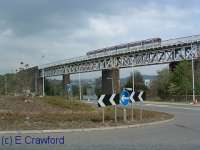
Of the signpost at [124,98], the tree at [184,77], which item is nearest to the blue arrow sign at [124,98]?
the signpost at [124,98]

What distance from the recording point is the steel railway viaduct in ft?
305

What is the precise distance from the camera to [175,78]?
84375 mm

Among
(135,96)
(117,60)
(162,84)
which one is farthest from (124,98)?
(117,60)

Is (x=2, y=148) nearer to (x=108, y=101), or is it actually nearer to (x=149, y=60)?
(x=108, y=101)

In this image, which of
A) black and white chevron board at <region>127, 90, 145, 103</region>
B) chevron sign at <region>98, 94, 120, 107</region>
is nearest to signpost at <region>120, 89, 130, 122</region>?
chevron sign at <region>98, 94, 120, 107</region>

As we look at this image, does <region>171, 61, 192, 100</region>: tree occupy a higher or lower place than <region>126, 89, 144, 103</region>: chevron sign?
higher

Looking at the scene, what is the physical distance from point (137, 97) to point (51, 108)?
21.8 feet

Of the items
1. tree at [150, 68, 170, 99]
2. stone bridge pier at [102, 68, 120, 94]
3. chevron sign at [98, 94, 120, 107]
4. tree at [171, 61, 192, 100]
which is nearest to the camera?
chevron sign at [98, 94, 120, 107]

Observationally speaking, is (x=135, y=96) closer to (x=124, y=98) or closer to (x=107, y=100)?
(x=124, y=98)

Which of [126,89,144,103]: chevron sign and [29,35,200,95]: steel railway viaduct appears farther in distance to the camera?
[29,35,200,95]: steel railway viaduct

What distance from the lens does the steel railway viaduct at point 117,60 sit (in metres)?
93.1

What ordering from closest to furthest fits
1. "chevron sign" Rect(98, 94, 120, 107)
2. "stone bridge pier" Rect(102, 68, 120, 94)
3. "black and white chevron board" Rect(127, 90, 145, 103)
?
"chevron sign" Rect(98, 94, 120, 107)
"black and white chevron board" Rect(127, 90, 145, 103)
"stone bridge pier" Rect(102, 68, 120, 94)

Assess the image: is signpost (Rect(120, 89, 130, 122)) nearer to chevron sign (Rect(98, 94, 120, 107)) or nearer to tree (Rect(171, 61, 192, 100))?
chevron sign (Rect(98, 94, 120, 107))

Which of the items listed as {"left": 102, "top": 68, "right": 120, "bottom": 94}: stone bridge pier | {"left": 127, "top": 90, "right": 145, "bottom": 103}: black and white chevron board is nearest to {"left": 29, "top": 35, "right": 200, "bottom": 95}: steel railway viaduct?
{"left": 102, "top": 68, "right": 120, "bottom": 94}: stone bridge pier
